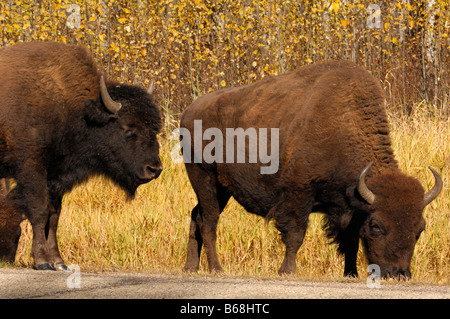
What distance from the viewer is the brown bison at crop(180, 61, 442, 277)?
7.66 meters

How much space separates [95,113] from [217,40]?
226 inches

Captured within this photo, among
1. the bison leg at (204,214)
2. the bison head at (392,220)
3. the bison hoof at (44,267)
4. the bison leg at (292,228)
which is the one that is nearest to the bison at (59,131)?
the bison hoof at (44,267)

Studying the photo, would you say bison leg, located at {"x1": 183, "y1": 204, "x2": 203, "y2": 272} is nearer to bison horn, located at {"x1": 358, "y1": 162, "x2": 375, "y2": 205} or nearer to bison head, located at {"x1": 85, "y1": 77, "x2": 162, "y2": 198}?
bison head, located at {"x1": 85, "y1": 77, "x2": 162, "y2": 198}

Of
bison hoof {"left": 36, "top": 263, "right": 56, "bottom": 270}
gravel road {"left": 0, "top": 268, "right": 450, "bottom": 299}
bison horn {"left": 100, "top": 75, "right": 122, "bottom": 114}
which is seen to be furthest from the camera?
bison horn {"left": 100, "top": 75, "right": 122, "bottom": 114}

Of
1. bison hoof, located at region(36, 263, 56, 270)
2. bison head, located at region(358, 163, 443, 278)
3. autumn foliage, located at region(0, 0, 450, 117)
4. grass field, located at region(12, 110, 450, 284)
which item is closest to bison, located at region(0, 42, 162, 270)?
bison hoof, located at region(36, 263, 56, 270)

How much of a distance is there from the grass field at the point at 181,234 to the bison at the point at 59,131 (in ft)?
1.80

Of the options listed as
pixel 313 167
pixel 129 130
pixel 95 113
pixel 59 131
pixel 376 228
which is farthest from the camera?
pixel 129 130

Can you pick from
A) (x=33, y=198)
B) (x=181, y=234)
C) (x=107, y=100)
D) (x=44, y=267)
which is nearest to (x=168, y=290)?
(x=44, y=267)

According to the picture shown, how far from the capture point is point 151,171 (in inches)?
342

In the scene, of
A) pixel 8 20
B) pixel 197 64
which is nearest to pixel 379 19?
pixel 197 64

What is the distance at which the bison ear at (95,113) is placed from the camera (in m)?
8.80

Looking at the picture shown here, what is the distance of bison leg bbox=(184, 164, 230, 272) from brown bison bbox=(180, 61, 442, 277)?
0.01 metres

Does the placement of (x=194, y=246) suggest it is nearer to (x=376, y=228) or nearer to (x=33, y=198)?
(x=33, y=198)

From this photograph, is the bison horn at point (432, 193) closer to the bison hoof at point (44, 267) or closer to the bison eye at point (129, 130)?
the bison eye at point (129, 130)
